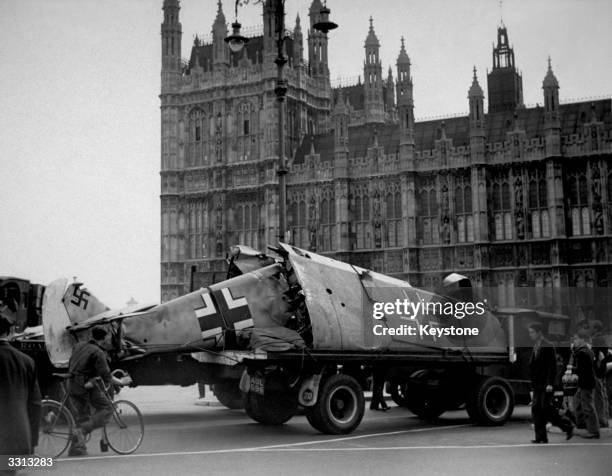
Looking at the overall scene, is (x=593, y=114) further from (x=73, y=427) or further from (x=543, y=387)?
(x=73, y=427)

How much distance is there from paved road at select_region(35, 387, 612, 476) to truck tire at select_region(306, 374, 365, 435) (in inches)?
9.8

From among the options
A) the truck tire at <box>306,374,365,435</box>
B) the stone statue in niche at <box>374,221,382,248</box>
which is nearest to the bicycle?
the truck tire at <box>306,374,365,435</box>

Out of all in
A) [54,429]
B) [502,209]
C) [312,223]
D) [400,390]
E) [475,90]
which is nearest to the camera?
[54,429]

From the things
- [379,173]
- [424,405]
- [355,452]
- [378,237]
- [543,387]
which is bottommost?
[355,452]

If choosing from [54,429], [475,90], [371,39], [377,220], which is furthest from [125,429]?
[371,39]

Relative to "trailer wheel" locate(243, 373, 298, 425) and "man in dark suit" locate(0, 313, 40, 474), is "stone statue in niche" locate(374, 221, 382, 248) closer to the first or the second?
"trailer wheel" locate(243, 373, 298, 425)

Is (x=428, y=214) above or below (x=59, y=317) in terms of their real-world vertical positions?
above

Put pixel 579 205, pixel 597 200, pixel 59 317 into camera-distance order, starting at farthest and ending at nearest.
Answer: pixel 579 205 < pixel 597 200 < pixel 59 317

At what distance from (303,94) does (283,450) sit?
4610 centimetres

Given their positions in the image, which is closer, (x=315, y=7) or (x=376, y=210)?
(x=376, y=210)

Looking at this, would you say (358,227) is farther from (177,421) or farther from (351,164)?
(177,421)

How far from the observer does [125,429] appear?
36.2ft

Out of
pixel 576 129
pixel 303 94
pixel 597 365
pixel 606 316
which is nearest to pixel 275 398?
pixel 597 365

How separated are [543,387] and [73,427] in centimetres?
674
